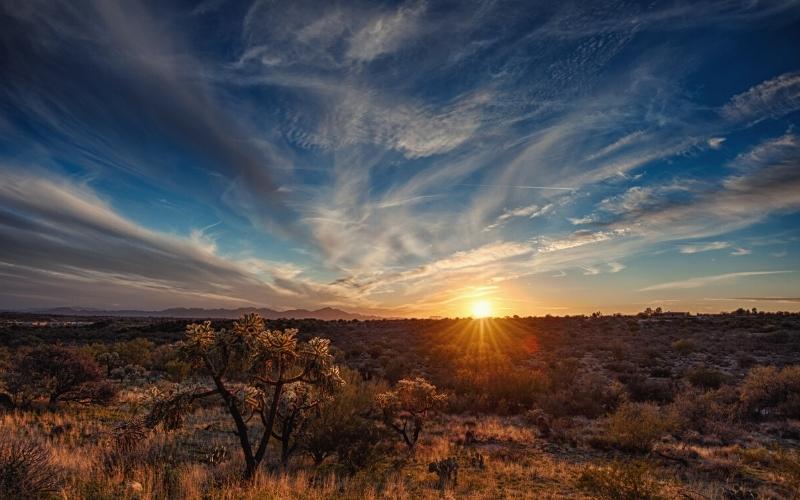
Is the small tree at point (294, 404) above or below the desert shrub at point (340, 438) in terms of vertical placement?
above

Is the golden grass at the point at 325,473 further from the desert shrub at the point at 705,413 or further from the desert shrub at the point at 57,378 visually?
the desert shrub at the point at 705,413

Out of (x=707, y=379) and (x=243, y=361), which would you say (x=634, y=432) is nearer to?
(x=243, y=361)

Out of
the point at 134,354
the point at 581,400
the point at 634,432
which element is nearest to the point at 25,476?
the point at 634,432

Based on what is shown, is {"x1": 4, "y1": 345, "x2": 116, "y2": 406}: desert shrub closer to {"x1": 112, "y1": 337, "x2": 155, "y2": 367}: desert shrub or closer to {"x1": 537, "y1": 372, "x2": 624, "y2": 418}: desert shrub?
{"x1": 112, "y1": 337, "x2": 155, "y2": 367}: desert shrub

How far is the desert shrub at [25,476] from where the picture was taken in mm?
7117

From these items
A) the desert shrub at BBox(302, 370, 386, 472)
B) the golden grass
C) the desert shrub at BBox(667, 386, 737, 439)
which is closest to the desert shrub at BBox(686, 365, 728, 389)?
the desert shrub at BBox(667, 386, 737, 439)

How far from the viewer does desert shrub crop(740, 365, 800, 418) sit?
60.6 ft

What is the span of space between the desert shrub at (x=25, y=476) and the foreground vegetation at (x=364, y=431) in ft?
0.10

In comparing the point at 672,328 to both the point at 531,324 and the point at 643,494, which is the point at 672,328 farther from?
the point at 643,494

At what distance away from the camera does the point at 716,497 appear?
9.95 metres

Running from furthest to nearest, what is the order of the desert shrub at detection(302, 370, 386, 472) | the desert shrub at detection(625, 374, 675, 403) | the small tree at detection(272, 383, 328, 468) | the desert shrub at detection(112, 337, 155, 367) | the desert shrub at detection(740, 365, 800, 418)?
the desert shrub at detection(112, 337, 155, 367)
the desert shrub at detection(625, 374, 675, 403)
the desert shrub at detection(740, 365, 800, 418)
the desert shrub at detection(302, 370, 386, 472)
the small tree at detection(272, 383, 328, 468)

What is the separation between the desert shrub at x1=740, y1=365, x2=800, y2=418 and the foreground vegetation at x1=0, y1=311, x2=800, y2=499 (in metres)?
0.08

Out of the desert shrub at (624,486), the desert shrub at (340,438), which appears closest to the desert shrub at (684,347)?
the desert shrub at (624,486)

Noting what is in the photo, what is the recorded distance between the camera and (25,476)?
7355 mm
